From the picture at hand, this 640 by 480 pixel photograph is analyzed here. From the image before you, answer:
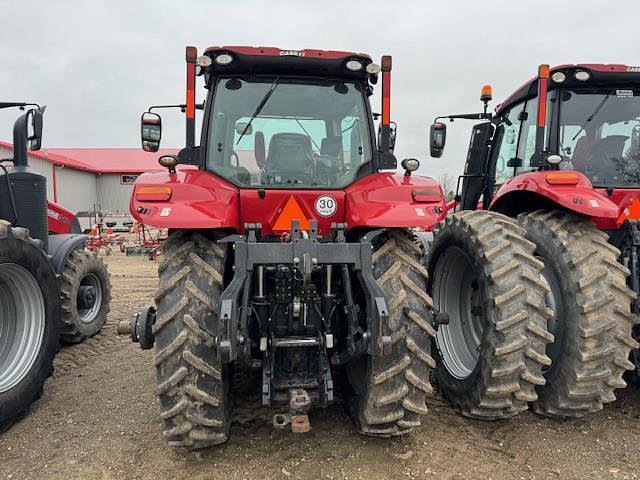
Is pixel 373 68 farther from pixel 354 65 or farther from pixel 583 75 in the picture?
pixel 583 75

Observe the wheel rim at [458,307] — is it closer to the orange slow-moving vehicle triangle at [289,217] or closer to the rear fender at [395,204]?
the rear fender at [395,204]

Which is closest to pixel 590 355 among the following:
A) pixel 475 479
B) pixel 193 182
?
pixel 475 479

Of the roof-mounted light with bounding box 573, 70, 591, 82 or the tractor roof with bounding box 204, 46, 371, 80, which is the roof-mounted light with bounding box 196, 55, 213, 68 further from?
the roof-mounted light with bounding box 573, 70, 591, 82

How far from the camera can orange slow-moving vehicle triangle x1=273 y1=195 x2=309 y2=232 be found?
3.03 metres

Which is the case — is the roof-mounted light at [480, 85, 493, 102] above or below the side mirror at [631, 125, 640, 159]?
above

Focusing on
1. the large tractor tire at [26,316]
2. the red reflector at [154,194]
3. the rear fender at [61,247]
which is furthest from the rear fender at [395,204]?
the rear fender at [61,247]

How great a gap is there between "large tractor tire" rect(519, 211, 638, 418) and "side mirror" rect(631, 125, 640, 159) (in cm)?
127

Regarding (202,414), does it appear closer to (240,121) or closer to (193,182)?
(193,182)

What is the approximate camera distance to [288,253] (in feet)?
8.32

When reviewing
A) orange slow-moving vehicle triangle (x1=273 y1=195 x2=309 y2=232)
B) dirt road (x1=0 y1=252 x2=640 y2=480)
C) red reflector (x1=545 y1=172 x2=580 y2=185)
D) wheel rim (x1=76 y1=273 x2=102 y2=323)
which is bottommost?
dirt road (x1=0 y1=252 x2=640 y2=480)

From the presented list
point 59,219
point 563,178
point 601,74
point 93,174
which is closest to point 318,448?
point 563,178

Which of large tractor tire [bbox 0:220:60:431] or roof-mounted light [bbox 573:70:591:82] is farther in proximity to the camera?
roof-mounted light [bbox 573:70:591:82]

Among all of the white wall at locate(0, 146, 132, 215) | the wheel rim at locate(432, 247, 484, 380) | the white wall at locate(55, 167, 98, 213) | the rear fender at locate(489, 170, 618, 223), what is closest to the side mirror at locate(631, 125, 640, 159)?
the rear fender at locate(489, 170, 618, 223)

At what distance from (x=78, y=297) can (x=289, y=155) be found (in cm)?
345
